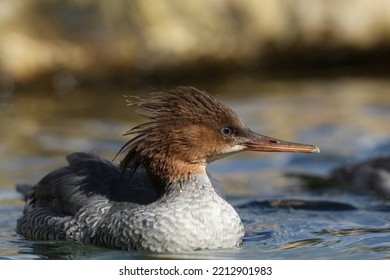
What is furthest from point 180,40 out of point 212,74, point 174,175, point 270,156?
point 174,175

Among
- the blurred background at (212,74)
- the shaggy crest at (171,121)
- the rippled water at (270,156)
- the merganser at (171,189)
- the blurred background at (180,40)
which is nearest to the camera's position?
the merganser at (171,189)

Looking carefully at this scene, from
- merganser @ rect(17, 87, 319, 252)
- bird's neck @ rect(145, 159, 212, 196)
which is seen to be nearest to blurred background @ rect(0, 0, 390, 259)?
merganser @ rect(17, 87, 319, 252)

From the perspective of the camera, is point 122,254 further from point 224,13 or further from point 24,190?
point 224,13

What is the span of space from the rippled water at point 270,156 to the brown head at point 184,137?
68 centimetres

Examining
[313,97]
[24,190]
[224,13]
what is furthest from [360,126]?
[24,190]

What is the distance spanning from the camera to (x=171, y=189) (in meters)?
7.57

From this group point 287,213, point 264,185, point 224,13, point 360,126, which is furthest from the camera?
point 224,13

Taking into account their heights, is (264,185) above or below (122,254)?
above

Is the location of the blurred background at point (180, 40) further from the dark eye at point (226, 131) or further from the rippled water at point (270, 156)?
the dark eye at point (226, 131)

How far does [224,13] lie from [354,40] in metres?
2.21

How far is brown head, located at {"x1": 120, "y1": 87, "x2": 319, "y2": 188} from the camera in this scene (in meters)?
7.58

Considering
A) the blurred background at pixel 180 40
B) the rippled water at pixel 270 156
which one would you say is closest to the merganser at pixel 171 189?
the rippled water at pixel 270 156

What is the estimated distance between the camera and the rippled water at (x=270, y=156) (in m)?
7.86
